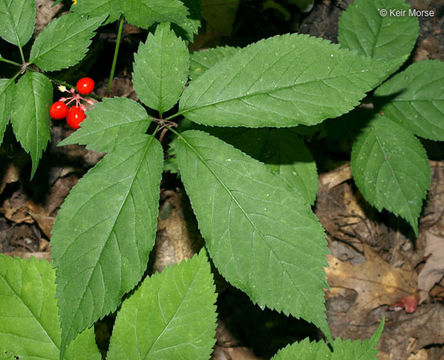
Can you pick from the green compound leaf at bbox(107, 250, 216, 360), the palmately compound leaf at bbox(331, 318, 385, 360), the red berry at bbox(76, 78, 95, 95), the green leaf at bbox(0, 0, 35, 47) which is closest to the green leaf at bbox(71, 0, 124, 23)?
the green leaf at bbox(0, 0, 35, 47)

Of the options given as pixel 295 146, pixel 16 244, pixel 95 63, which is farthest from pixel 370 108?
pixel 16 244

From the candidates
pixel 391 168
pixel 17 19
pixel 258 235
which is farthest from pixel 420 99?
pixel 17 19

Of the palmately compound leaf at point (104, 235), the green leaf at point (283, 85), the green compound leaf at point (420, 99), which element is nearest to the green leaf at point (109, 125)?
the palmately compound leaf at point (104, 235)

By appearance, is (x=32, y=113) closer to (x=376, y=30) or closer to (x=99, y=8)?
(x=99, y=8)

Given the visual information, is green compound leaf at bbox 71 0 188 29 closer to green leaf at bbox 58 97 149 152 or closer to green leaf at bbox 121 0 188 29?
green leaf at bbox 121 0 188 29

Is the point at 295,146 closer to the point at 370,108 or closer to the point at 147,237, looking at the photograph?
the point at 370,108

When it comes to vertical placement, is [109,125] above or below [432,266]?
above
